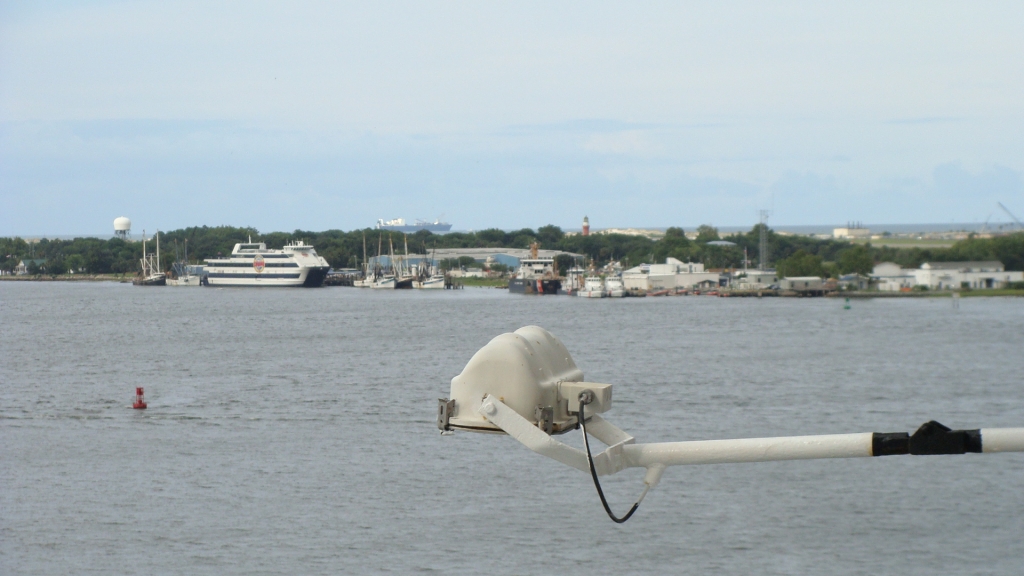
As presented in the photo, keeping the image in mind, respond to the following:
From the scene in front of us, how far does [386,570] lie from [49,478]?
11.2m

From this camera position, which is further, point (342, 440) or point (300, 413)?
point (300, 413)

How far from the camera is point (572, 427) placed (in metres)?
3.54

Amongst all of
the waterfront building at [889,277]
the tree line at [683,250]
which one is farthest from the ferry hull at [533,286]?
the waterfront building at [889,277]

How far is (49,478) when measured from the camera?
25297mm

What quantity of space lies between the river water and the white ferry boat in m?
83.8

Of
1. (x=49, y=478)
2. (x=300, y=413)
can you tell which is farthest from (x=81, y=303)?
(x=49, y=478)

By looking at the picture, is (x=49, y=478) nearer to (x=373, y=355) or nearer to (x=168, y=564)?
(x=168, y=564)

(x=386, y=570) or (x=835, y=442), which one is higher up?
(x=835, y=442)

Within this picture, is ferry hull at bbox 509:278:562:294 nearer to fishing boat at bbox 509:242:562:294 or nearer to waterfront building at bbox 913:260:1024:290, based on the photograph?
fishing boat at bbox 509:242:562:294

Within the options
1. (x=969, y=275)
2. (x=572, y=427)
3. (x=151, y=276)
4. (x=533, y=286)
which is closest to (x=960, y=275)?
(x=969, y=275)

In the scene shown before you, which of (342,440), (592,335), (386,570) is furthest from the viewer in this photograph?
(592,335)

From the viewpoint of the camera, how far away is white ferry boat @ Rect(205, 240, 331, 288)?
474 ft

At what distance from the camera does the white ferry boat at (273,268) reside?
144375 mm

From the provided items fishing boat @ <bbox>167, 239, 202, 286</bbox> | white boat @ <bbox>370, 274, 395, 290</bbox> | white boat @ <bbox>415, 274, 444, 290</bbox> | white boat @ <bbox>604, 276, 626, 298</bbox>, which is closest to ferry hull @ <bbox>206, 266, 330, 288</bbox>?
white boat @ <bbox>370, 274, 395, 290</bbox>
